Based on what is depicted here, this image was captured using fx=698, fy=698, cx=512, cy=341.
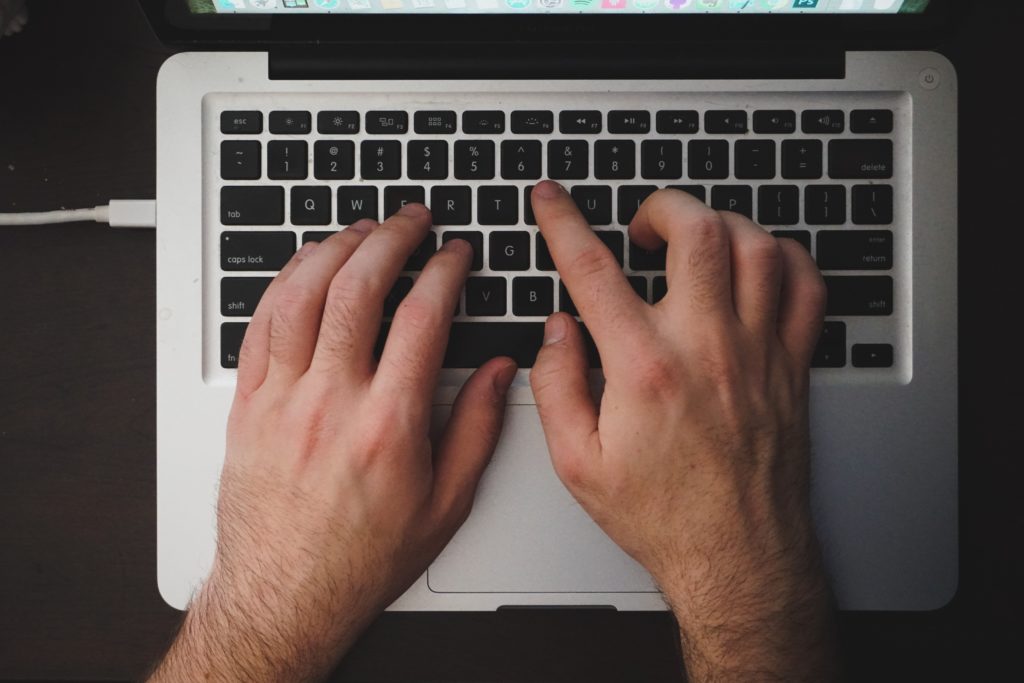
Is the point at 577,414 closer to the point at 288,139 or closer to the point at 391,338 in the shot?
the point at 391,338

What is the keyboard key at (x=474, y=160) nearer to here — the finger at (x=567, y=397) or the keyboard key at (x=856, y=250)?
the finger at (x=567, y=397)

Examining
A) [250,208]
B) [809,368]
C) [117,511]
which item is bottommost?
[117,511]

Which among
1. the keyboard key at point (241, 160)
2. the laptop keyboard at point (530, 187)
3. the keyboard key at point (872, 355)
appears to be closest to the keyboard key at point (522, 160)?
the laptop keyboard at point (530, 187)

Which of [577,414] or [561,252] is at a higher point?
[561,252]

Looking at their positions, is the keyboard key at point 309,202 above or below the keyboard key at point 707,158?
below

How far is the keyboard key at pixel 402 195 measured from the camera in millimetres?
594

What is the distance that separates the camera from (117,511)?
2.17ft

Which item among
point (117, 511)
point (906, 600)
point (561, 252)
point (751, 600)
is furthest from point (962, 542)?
point (117, 511)

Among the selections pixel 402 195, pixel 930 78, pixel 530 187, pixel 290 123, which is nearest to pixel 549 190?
pixel 530 187

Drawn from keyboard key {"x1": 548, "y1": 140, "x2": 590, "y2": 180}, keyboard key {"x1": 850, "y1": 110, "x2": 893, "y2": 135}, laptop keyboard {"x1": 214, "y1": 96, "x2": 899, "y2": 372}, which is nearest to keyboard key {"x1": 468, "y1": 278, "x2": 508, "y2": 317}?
laptop keyboard {"x1": 214, "y1": 96, "x2": 899, "y2": 372}

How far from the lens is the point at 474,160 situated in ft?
1.95

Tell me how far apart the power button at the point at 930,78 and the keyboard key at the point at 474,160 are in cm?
37

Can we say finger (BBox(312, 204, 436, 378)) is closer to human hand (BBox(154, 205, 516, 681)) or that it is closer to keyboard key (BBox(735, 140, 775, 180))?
human hand (BBox(154, 205, 516, 681))

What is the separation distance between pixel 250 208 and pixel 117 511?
0.32 m
